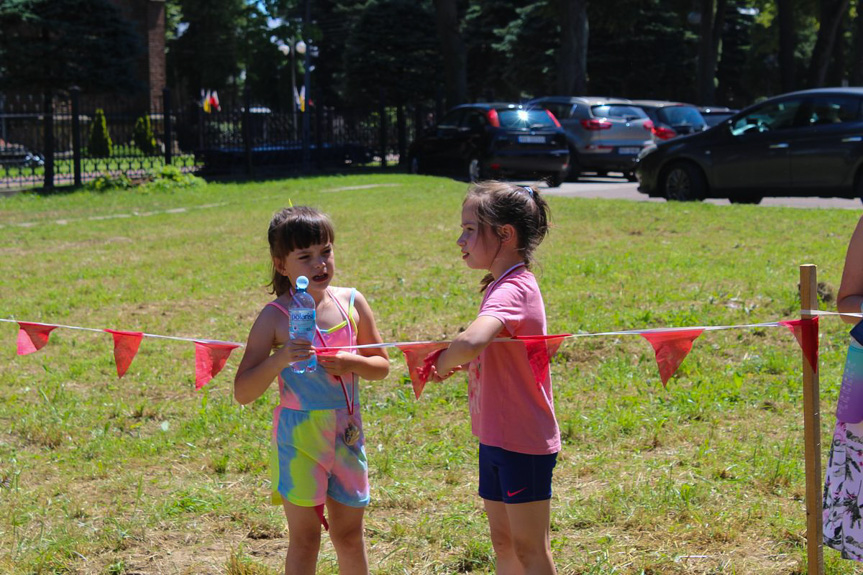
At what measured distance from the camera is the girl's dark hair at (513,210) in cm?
297

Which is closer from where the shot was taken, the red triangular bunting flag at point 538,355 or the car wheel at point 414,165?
the red triangular bunting flag at point 538,355

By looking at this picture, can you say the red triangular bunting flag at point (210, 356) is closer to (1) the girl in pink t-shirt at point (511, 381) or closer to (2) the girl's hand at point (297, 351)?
(2) the girl's hand at point (297, 351)

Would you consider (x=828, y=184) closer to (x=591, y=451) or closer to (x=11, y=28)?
(x=591, y=451)

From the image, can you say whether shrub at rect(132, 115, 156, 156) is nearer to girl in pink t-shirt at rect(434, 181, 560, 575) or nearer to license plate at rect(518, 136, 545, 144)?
license plate at rect(518, 136, 545, 144)

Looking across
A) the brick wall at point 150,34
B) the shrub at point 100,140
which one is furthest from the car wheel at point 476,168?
the brick wall at point 150,34

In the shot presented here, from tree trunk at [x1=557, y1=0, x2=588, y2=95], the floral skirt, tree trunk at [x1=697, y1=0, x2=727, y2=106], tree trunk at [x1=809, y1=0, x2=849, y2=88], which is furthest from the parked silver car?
the floral skirt

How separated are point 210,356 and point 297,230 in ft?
2.86

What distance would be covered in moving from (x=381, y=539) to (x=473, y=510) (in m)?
0.45

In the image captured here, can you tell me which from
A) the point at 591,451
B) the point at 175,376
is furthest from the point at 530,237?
the point at 175,376

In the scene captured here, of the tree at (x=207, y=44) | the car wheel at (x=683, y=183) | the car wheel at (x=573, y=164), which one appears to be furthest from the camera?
the tree at (x=207, y=44)

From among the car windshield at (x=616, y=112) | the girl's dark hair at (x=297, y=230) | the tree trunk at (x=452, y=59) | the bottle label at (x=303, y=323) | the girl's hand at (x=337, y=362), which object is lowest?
the girl's hand at (x=337, y=362)

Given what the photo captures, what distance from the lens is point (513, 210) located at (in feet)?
9.79

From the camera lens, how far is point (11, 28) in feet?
115

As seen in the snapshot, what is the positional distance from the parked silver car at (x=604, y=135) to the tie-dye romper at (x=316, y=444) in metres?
18.4
